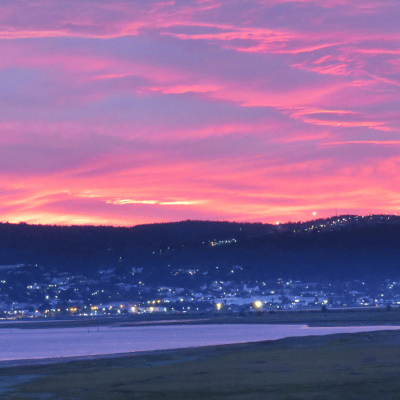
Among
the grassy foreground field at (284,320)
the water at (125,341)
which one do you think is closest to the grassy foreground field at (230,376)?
the water at (125,341)

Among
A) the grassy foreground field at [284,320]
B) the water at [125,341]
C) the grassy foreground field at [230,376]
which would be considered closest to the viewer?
the grassy foreground field at [230,376]

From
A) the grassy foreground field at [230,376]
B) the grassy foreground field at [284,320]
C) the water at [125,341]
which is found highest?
the grassy foreground field at [230,376]

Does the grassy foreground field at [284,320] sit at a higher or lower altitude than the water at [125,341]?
lower

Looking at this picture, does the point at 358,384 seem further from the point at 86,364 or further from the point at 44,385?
the point at 86,364

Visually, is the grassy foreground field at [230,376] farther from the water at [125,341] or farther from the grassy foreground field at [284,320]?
the grassy foreground field at [284,320]

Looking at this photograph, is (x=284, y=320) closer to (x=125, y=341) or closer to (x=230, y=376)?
(x=125, y=341)

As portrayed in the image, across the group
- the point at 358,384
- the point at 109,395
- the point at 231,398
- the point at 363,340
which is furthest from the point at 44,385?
the point at 363,340

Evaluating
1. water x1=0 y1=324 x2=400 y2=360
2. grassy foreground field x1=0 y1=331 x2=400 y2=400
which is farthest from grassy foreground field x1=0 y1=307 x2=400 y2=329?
grassy foreground field x1=0 y1=331 x2=400 y2=400

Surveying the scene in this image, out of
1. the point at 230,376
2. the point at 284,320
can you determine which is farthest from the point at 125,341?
the point at 284,320

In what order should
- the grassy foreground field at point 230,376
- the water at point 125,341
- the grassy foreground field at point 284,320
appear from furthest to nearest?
the grassy foreground field at point 284,320 → the water at point 125,341 → the grassy foreground field at point 230,376
